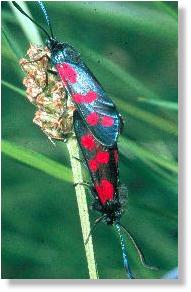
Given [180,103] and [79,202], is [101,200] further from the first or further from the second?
[180,103]

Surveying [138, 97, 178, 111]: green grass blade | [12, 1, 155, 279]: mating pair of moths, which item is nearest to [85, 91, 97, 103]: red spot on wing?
[12, 1, 155, 279]: mating pair of moths

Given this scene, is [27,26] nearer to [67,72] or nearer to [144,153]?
[67,72]

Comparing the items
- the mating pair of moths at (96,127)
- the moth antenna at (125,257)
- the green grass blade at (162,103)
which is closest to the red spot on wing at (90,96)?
the mating pair of moths at (96,127)

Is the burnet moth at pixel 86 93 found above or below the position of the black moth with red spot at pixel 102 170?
above

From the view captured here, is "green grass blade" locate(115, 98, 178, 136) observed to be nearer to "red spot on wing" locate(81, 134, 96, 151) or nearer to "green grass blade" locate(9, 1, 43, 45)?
"red spot on wing" locate(81, 134, 96, 151)

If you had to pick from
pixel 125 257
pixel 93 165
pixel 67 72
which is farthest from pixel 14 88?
pixel 125 257

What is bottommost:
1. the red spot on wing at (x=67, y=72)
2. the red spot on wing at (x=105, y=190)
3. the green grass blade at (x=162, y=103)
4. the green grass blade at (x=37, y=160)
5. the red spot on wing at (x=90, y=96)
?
the red spot on wing at (x=105, y=190)

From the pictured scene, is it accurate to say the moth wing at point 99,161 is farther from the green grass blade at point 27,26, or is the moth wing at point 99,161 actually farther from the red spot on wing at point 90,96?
the green grass blade at point 27,26
